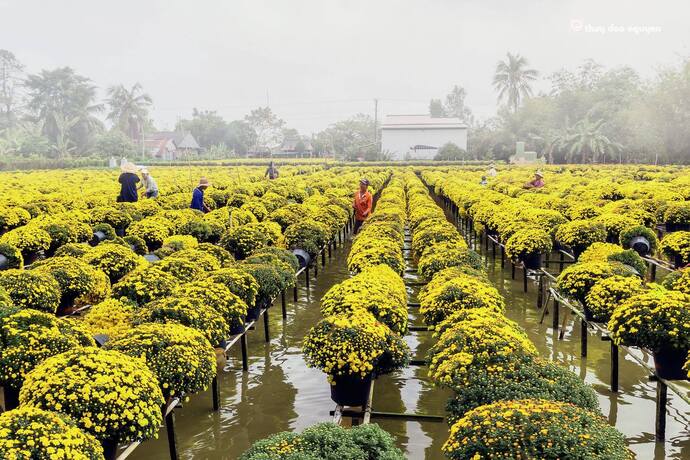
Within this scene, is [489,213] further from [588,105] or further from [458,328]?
[588,105]

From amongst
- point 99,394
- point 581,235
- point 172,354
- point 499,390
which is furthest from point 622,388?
point 99,394

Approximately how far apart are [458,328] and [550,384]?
4.00 ft

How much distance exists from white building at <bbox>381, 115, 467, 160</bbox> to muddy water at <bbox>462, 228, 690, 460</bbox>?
206 feet

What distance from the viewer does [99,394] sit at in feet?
14.3

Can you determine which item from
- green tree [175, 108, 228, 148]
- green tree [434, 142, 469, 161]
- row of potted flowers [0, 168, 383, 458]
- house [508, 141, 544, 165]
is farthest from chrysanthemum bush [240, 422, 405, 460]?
green tree [175, 108, 228, 148]

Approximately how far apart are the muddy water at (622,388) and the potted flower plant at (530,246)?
84 centimetres

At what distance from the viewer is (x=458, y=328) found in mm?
5871

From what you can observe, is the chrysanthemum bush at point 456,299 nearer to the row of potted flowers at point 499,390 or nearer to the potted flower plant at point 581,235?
the row of potted flowers at point 499,390

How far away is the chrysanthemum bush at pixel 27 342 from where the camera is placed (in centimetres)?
504

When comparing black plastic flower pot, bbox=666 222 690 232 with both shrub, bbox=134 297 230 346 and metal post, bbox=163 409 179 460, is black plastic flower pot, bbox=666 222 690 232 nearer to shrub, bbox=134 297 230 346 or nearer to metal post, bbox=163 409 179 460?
shrub, bbox=134 297 230 346

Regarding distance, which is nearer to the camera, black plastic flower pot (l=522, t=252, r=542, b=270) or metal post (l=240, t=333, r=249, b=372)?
metal post (l=240, t=333, r=249, b=372)

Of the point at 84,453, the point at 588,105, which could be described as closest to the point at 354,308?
the point at 84,453

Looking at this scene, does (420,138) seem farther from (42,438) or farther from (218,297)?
(42,438)

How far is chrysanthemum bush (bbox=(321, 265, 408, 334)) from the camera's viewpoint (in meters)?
6.84
